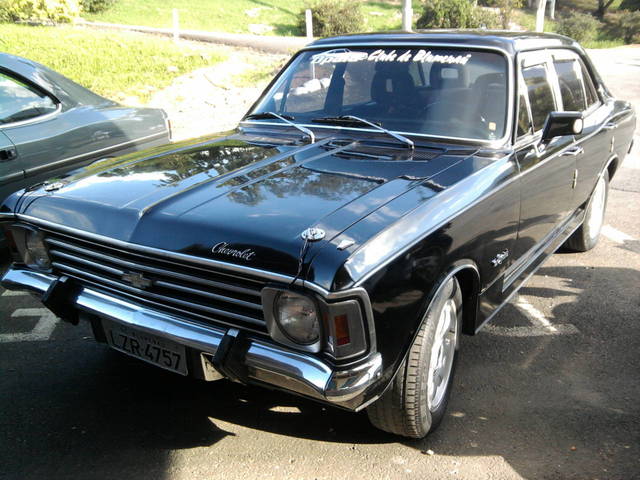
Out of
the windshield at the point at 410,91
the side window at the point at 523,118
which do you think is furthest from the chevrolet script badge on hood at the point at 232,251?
the side window at the point at 523,118

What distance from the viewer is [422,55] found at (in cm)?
377

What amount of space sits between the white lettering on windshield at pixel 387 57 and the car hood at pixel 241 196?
67 centimetres

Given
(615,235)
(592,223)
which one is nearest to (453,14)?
(615,235)

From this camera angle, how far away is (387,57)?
152 inches

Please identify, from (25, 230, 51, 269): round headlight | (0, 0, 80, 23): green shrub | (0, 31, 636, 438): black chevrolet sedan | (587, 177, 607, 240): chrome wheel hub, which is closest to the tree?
(0, 0, 80, 23): green shrub

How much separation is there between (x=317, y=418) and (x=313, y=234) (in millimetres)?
1234

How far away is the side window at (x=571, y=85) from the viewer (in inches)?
169

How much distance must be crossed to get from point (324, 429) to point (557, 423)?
1.16m

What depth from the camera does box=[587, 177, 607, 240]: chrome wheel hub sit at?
16.9ft

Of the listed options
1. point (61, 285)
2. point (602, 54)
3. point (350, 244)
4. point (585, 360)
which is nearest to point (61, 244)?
point (61, 285)

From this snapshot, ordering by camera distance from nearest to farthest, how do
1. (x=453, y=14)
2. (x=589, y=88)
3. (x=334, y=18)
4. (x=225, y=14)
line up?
(x=589, y=88), (x=334, y=18), (x=453, y=14), (x=225, y=14)

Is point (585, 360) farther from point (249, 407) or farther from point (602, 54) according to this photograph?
point (602, 54)

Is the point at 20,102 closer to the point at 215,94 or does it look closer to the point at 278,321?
the point at 278,321

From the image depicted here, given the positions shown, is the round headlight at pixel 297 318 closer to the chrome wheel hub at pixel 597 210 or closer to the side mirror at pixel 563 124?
the side mirror at pixel 563 124
